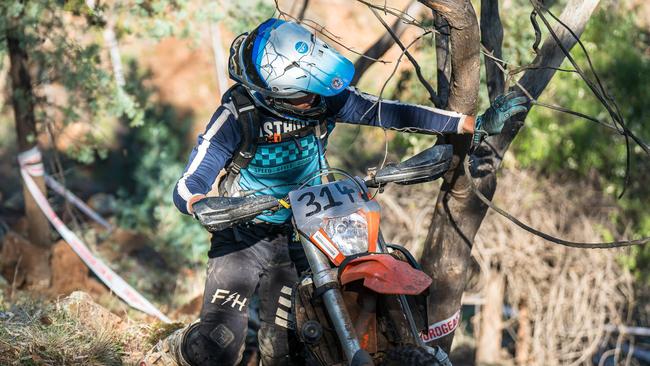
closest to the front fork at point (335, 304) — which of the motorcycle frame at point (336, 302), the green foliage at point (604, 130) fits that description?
the motorcycle frame at point (336, 302)

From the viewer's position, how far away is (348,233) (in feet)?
13.6

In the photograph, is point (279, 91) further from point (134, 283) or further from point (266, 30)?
point (134, 283)

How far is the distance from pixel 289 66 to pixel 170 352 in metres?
1.89

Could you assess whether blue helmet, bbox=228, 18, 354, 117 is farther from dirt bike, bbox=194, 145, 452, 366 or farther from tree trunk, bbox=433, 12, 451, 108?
tree trunk, bbox=433, 12, 451, 108

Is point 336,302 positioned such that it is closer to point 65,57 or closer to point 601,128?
point 65,57

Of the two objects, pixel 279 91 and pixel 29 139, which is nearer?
pixel 279 91

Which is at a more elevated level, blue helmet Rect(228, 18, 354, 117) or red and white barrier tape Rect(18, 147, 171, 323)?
blue helmet Rect(228, 18, 354, 117)

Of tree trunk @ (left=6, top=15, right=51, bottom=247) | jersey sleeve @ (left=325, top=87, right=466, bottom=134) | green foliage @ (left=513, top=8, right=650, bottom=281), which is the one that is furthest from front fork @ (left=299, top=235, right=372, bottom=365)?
green foliage @ (left=513, top=8, right=650, bottom=281)

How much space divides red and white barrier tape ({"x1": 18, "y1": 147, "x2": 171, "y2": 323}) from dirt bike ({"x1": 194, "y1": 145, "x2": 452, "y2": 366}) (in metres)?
3.11

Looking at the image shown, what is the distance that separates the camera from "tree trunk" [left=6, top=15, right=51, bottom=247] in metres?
9.70

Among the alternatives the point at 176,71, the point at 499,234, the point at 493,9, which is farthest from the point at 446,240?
the point at 176,71

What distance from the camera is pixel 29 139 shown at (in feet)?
32.1

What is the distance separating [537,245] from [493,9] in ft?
22.9

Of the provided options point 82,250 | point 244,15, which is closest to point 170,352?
point 82,250
